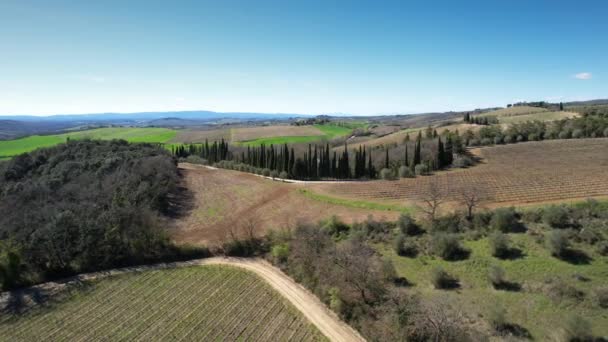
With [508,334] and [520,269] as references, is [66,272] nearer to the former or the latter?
[508,334]

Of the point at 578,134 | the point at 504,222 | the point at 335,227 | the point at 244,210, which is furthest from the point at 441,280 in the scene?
the point at 578,134

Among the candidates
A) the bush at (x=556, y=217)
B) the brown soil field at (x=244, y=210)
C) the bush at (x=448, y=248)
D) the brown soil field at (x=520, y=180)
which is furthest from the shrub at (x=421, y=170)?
the bush at (x=448, y=248)

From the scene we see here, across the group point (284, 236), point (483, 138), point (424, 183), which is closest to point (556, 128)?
point (483, 138)

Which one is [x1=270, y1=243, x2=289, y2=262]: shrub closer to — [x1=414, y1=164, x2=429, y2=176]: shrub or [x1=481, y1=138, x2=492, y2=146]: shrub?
[x1=414, y1=164, x2=429, y2=176]: shrub

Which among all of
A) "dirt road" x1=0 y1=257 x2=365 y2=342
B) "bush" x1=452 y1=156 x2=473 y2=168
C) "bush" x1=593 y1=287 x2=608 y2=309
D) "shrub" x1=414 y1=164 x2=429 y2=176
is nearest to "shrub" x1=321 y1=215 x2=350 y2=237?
"dirt road" x1=0 y1=257 x2=365 y2=342

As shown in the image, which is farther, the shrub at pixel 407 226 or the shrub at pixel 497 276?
the shrub at pixel 407 226

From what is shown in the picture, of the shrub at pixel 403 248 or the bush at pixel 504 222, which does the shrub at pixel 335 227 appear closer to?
the shrub at pixel 403 248
